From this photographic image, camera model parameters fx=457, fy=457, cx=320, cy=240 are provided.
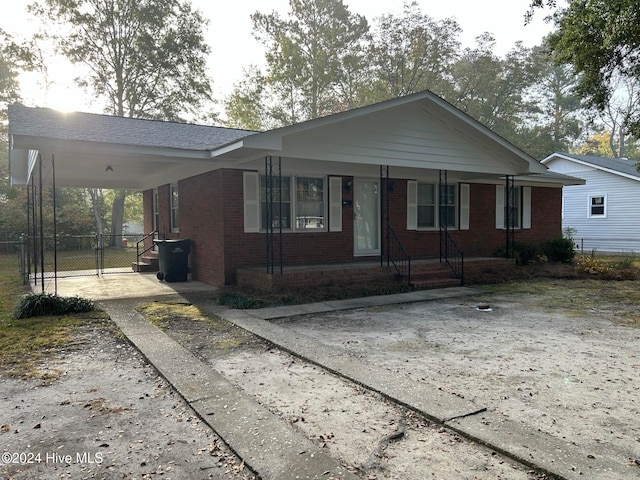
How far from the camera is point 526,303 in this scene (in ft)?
27.9

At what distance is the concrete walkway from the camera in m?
2.72

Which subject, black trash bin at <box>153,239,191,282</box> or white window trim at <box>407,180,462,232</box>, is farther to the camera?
white window trim at <box>407,180,462,232</box>

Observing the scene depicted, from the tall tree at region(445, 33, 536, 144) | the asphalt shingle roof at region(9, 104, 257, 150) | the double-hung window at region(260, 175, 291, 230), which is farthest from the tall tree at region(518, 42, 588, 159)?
the asphalt shingle roof at region(9, 104, 257, 150)

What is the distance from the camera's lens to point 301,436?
313cm

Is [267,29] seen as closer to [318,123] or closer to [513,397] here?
[318,123]

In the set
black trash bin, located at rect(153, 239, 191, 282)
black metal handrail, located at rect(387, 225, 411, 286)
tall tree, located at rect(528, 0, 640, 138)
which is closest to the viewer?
tall tree, located at rect(528, 0, 640, 138)

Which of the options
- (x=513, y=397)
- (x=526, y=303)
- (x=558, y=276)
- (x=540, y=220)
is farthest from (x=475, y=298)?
(x=540, y=220)

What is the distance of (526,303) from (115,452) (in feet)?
24.9

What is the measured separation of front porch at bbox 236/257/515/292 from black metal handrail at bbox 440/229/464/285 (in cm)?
13

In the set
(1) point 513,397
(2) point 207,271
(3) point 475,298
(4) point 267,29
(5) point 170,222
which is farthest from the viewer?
(4) point 267,29

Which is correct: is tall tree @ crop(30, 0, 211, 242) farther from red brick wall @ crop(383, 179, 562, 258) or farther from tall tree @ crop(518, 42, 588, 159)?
tall tree @ crop(518, 42, 588, 159)

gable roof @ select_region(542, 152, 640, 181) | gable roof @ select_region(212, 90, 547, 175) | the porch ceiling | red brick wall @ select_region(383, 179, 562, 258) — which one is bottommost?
red brick wall @ select_region(383, 179, 562, 258)

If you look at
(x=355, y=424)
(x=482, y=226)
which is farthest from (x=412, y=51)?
(x=355, y=424)

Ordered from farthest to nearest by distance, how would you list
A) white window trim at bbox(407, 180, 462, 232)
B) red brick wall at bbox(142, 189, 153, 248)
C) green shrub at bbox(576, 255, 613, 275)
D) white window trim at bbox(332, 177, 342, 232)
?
1. red brick wall at bbox(142, 189, 153, 248)
2. white window trim at bbox(407, 180, 462, 232)
3. green shrub at bbox(576, 255, 613, 275)
4. white window trim at bbox(332, 177, 342, 232)
